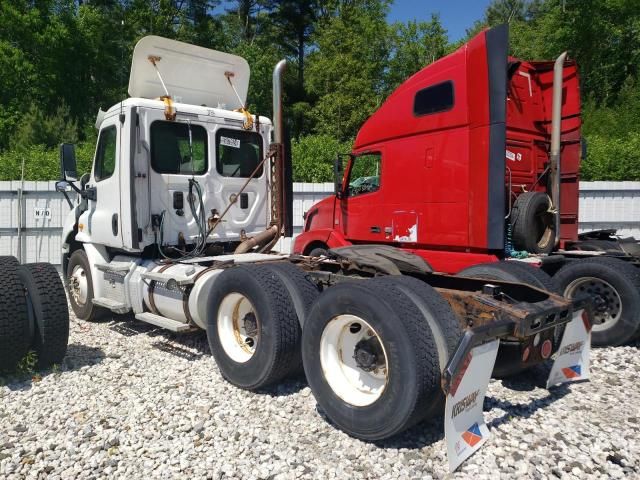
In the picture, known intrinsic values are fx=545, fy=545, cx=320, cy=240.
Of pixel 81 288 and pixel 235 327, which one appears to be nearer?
pixel 235 327

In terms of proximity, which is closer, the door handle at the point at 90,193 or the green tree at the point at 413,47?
the door handle at the point at 90,193

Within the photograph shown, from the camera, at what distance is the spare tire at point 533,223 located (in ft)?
20.9

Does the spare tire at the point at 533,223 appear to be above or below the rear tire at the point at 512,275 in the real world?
above

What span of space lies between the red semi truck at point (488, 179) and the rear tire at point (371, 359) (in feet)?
5.88

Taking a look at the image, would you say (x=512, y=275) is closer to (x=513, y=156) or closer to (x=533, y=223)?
(x=533, y=223)

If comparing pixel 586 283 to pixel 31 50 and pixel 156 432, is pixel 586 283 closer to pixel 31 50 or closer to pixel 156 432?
pixel 156 432

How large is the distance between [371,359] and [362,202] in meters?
4.56

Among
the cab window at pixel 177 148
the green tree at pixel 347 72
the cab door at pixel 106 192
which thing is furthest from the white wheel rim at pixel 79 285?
the green tree at pixel 347 72

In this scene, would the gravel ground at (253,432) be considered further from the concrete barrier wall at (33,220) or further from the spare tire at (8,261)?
the concrete barrier wall at (33,220)

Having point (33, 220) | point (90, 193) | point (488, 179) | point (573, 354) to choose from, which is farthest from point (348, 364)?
point (33, 220)

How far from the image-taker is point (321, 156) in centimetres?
1353

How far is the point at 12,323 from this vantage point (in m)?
4.62

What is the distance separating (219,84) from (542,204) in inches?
168

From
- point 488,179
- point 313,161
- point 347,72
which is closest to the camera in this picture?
point 488,179
